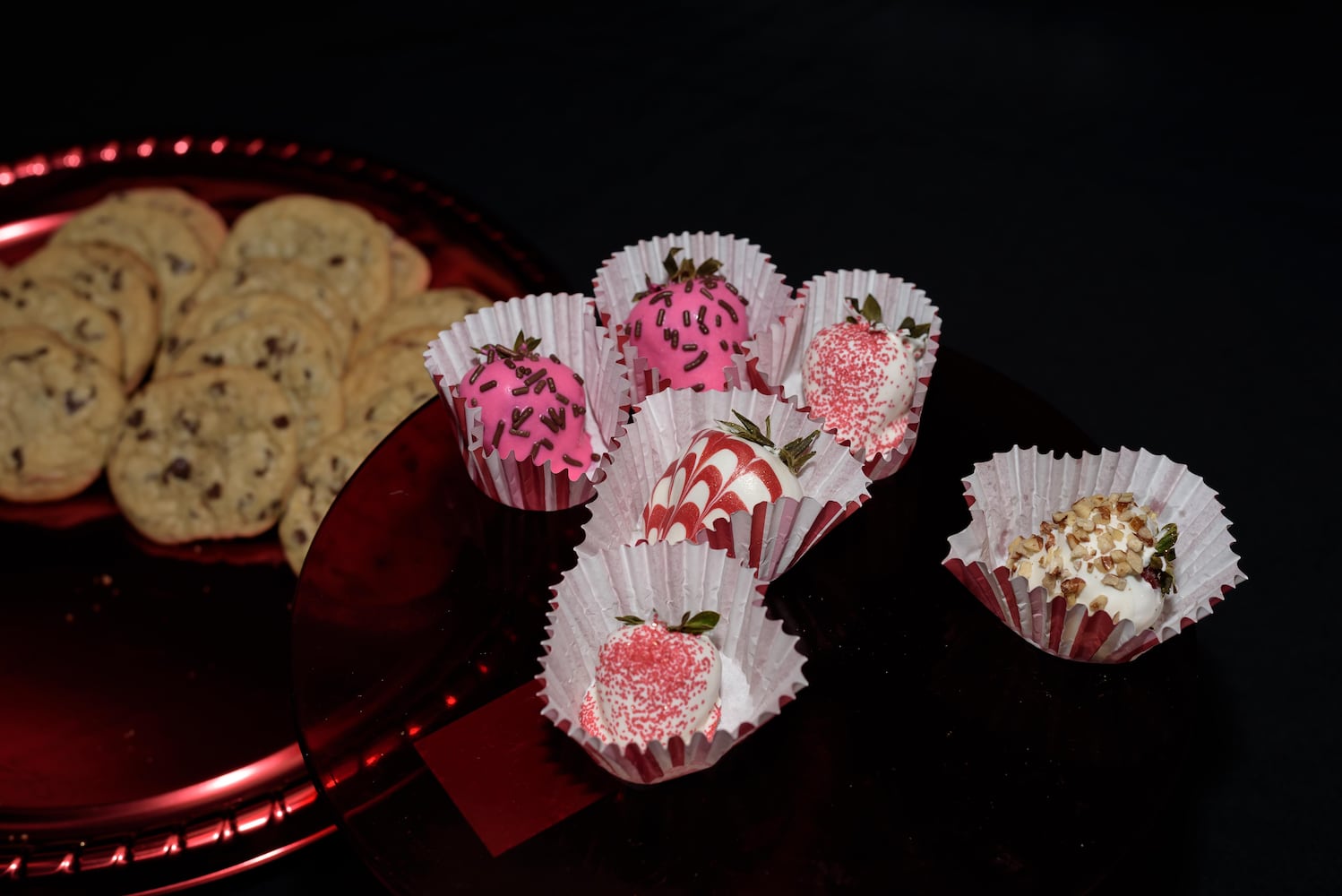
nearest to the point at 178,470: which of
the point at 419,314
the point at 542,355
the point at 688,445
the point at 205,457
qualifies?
the point at 205,457

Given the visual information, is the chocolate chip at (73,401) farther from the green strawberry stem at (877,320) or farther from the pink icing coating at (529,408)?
the green strawberry stem at (877,320)

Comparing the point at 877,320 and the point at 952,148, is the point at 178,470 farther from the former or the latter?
the point at 952,148

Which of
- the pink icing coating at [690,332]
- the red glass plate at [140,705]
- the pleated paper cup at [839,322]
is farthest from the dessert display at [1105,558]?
the red glass plate at [140,705]

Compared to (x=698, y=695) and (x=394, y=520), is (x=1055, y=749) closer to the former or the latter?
(x=698, y=695)

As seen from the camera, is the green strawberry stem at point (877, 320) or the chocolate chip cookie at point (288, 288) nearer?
the green strawberry stem at point (877, 320)

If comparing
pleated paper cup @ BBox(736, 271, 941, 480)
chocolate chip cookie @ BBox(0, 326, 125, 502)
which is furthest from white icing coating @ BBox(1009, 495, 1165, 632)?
chocolate chip cookie @ BBox(0, 326, 125, 502)
